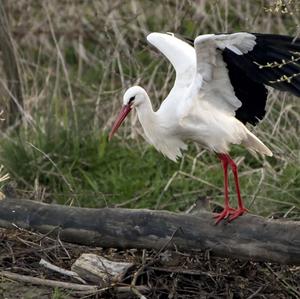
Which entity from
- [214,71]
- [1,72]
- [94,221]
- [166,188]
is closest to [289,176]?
[166,188]

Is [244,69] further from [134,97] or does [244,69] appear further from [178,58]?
[178,58]

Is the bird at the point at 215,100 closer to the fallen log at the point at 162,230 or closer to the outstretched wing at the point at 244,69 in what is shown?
the outstretched wing at the point at 244,69

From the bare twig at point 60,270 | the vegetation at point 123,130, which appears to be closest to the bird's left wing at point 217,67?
the vegetation at point 123,130

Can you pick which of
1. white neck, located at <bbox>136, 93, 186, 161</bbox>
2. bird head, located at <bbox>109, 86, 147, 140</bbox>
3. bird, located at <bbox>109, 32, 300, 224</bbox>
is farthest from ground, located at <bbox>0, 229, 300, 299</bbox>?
bird head, located at <bbox>109, 86, 147, 140</bbox>

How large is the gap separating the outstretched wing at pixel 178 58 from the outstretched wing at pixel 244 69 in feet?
0.60

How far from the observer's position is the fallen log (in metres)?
5.10

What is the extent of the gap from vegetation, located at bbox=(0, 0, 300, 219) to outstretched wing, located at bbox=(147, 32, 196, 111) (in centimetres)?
70

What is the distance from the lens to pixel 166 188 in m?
7.56

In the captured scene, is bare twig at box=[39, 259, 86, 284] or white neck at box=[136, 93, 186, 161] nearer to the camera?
bare twig at box=[39, 259, 86, 284]

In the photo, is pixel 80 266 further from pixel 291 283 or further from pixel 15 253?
pixel 291 283

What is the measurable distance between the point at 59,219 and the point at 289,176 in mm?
2145

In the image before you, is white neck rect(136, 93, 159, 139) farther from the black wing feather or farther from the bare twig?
the bare twig

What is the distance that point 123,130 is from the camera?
842cm

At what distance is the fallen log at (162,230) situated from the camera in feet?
16.7
